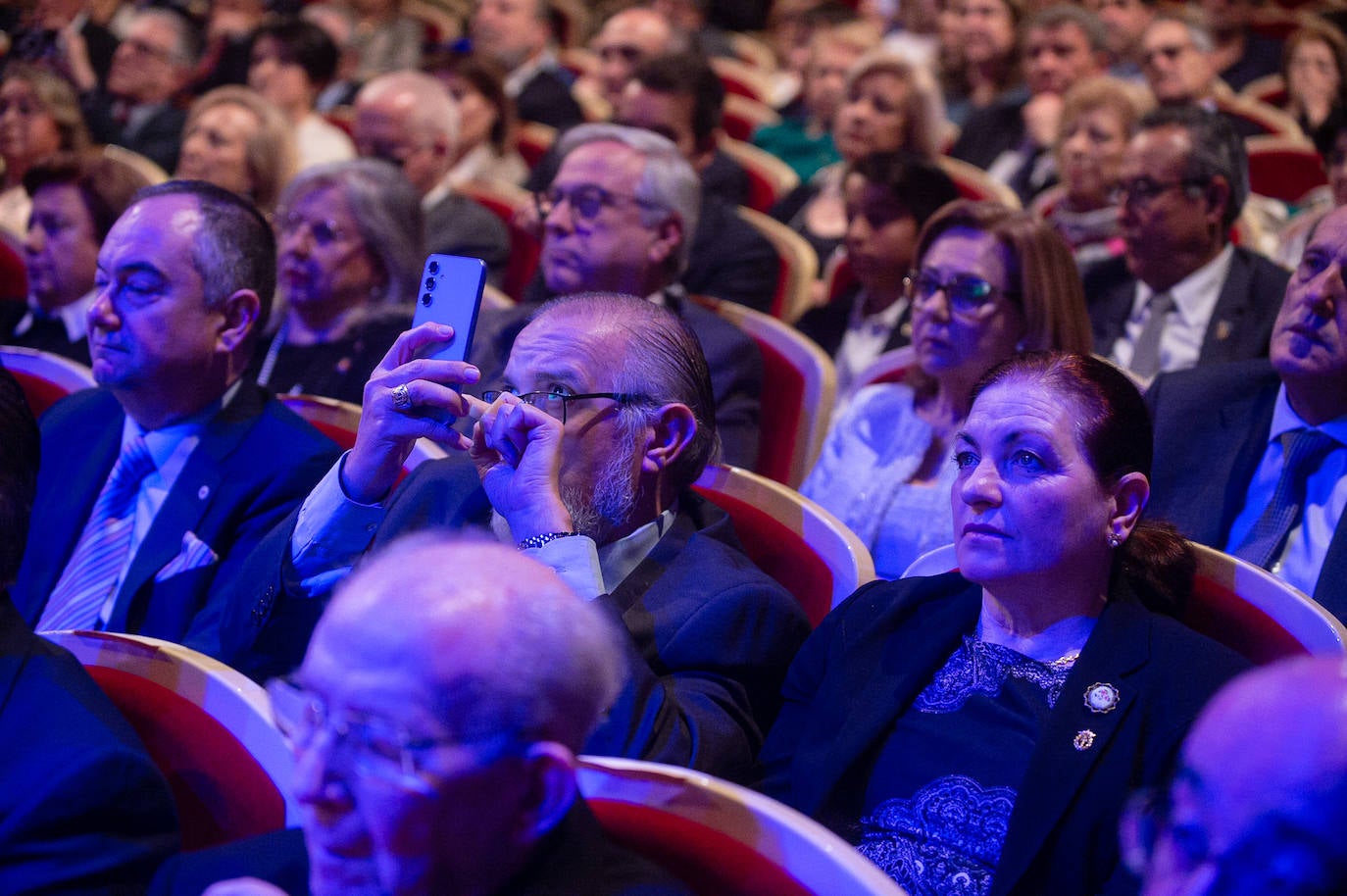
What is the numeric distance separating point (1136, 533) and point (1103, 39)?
4650mm

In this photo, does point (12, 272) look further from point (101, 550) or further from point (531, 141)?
point (531, 141)

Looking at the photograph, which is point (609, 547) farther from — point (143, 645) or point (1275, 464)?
point (1275, 464)

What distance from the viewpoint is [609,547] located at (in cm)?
205

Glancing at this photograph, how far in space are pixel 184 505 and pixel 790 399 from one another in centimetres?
145

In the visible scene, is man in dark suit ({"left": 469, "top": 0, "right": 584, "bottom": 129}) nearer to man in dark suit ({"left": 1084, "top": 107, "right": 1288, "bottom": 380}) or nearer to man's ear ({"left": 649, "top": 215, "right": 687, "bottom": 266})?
man's ear ({"left": 649, "top": 215, "right": 687, "bottom": 266})

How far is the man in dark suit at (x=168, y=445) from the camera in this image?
7.61ft

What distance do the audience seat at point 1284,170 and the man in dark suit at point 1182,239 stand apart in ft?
5.51

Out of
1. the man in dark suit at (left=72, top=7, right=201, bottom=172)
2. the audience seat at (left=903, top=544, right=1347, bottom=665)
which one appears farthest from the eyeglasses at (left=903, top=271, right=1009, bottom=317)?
the man in dark suit at (left=72, top=7, right=201, bottom=172)

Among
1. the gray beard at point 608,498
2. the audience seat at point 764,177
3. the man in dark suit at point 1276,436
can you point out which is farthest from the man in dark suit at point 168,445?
the audience seat at point 764,177

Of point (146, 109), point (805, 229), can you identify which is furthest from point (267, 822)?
point (146, 109)

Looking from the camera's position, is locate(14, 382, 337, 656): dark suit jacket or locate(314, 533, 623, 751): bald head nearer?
locate(314, 533, 623, 751): bald head

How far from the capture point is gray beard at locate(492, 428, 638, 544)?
2.02 meters

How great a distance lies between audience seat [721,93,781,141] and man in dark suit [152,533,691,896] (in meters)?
5.66

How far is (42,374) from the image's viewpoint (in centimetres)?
295
